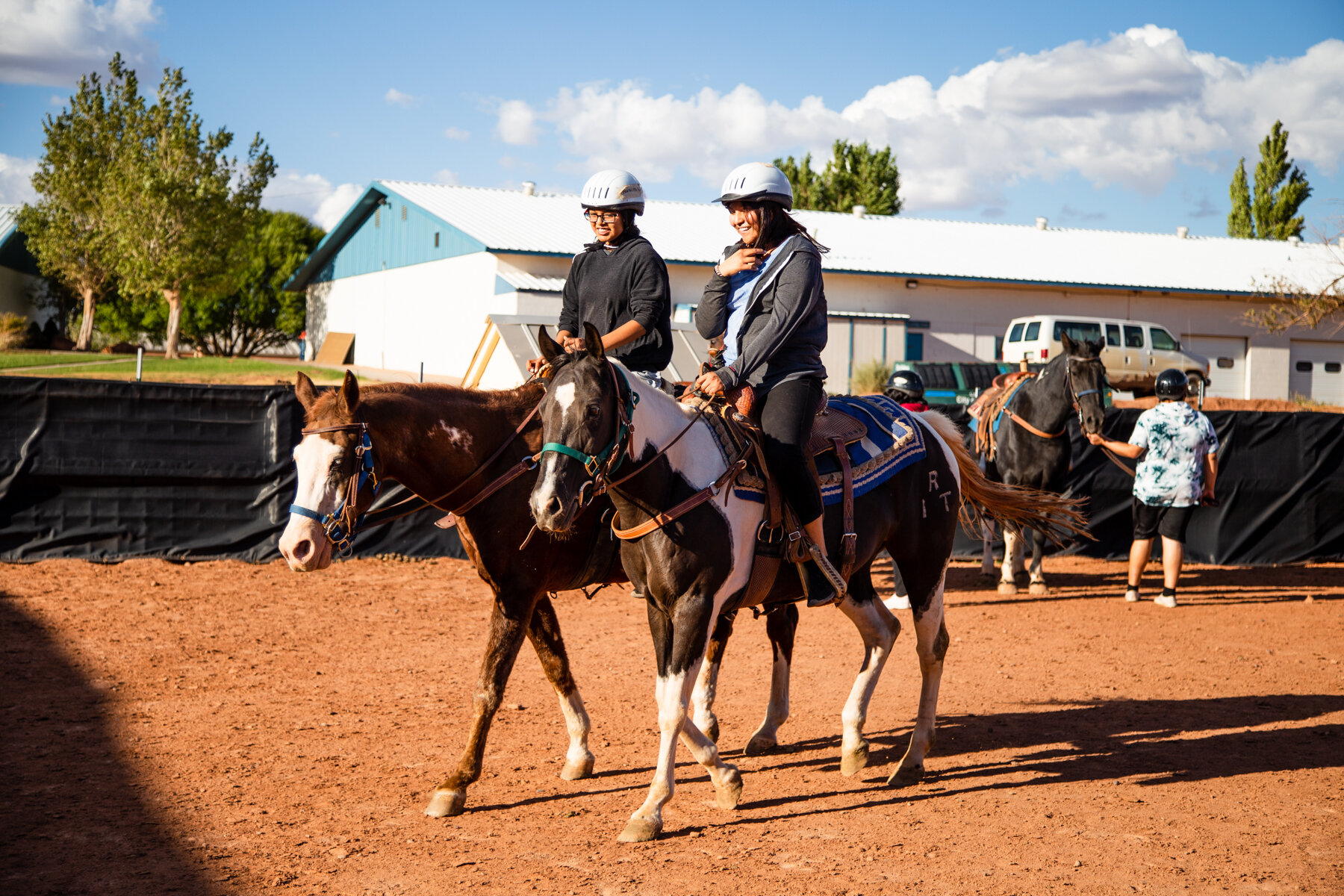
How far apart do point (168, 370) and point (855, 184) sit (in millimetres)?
36836

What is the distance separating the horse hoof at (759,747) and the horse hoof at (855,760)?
532 millimetres

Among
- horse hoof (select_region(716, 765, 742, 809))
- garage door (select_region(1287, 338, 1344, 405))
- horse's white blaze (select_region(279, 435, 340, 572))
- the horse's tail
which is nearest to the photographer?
horse's white blaze (select_region(279, 435, 340, 572))

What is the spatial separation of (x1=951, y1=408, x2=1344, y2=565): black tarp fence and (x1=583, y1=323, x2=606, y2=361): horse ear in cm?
1016

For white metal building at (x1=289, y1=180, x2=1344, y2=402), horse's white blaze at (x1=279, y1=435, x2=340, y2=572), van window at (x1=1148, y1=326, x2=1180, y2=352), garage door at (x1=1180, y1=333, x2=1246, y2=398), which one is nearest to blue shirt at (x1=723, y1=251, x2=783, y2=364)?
horse's white blaze at (x1=279, y1=435, x2=340, y2=572)

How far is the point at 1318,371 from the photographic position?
110 ft

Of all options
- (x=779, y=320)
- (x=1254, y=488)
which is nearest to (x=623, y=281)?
(x=779, y=320)

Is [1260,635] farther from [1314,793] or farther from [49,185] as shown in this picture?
[49,185]

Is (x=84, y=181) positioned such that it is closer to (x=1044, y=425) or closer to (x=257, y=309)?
(x=257, y=309)

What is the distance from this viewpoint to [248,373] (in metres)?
26.2

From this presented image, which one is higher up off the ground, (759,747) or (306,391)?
(306,391)

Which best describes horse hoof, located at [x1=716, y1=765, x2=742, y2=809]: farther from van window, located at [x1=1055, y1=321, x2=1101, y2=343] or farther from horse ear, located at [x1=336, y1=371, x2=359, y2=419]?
van window, located at [x1=1055, y1=321, x2=1101, y2=343]

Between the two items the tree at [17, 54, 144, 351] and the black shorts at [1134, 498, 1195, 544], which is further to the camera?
the tree at [17, 54, 144, 351]

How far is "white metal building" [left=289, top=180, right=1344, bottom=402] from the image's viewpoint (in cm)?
2778

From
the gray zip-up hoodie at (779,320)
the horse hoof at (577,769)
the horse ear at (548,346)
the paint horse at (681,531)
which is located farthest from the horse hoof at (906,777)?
the horse ear at (548,346)
